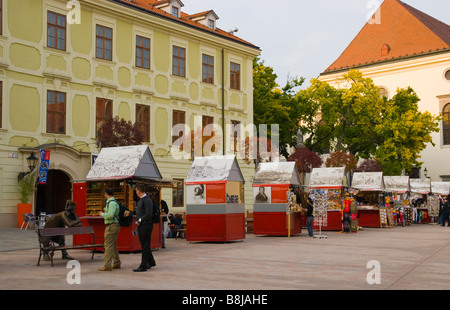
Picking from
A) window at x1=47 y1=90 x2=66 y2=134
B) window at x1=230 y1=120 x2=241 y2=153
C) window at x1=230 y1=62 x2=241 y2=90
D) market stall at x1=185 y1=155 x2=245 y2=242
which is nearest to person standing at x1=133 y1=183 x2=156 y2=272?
market stall at x1=185 y1=155 x2=245 y2=242

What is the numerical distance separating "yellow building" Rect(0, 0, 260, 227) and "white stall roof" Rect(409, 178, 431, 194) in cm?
1303

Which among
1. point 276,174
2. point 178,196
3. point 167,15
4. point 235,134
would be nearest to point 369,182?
point 235,134

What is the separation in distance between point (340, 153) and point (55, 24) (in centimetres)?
2350

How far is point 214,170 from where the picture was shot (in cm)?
2102

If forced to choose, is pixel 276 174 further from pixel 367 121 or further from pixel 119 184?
pixel 367 121

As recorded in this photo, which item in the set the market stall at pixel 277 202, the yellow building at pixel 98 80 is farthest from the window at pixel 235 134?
the market stall at pixel 277 202

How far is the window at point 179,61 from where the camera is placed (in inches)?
1455

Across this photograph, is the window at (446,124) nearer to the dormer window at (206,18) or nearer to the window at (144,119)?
the dormer window at (206,18)

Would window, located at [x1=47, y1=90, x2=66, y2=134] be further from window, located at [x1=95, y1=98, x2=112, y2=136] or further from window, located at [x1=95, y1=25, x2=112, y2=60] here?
window, located at [x1=95, y1=25, x2=112, y2=60]

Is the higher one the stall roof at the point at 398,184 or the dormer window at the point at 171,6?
the dormer window at the point at 171,6

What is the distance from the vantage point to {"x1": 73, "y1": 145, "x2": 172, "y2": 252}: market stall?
1662cm

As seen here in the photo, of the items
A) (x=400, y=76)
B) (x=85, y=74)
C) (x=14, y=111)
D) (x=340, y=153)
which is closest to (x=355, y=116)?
(x=340, y=153)

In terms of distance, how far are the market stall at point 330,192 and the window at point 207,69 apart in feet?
40.5

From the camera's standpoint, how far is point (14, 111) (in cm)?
2789
